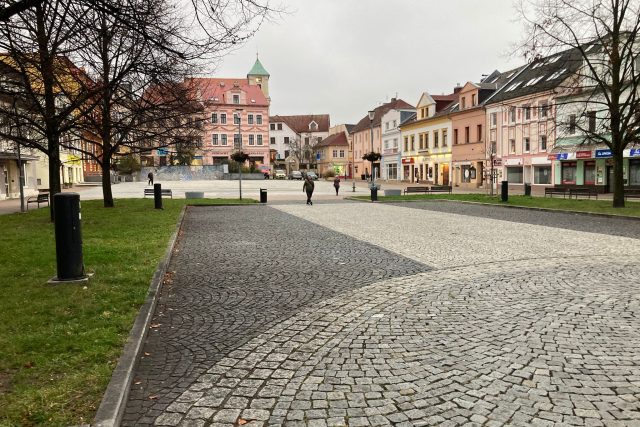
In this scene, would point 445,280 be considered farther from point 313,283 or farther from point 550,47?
point 550,47

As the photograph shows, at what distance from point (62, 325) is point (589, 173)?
135ft

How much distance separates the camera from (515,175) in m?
48.2

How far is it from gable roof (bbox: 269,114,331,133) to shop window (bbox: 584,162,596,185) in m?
90.1

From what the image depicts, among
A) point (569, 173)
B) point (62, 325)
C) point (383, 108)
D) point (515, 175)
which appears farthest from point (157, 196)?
point (383, 108)

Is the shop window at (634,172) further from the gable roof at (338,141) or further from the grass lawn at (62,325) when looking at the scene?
the gable roof at (338,141)

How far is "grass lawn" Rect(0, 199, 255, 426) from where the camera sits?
12.1 ft

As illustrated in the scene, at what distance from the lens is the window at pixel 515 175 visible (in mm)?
47688

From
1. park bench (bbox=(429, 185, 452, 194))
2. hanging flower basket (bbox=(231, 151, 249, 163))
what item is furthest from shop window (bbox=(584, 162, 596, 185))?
hanging flower basket (bbox=(231, 151, 249, 163))

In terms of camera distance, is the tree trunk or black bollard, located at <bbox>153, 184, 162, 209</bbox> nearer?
the tree trunk

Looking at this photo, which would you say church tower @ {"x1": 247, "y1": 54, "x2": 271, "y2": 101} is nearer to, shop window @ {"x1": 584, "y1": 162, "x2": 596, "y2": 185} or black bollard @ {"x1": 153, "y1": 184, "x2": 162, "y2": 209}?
shop window @ {"x1": 584, "y1": 162, "x2": 596, "y2": 185}

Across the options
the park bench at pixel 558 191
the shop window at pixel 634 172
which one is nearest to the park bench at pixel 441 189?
the park bench at pixel 558 191

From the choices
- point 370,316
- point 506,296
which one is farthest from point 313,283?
point 506,296

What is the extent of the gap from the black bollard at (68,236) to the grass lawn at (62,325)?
304 millimetres

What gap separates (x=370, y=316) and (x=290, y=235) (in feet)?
28.2
